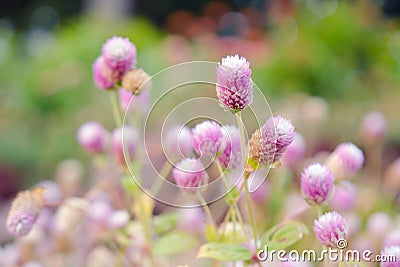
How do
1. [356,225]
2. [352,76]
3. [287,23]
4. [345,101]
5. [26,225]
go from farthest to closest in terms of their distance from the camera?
[287,23], [352,76], [345,101], [356,225], [26,225]

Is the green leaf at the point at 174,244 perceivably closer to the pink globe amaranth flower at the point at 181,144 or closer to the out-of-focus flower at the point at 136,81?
the pink globe amaranth flower at the point at 181,144

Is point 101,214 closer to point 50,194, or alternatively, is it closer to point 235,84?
point 50,194

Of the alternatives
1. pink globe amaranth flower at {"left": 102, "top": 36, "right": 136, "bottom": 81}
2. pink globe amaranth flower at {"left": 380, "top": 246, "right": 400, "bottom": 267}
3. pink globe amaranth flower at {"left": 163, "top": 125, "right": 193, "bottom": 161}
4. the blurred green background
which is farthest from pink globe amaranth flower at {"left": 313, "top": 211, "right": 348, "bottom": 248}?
the blurred green background

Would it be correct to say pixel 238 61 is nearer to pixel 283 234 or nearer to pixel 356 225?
pixel 283 234

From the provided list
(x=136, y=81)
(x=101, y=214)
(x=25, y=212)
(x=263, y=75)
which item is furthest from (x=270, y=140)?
(x=263, y=75)

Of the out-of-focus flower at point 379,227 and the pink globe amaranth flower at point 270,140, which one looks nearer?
the pink globe amaranth flower at point 270,140

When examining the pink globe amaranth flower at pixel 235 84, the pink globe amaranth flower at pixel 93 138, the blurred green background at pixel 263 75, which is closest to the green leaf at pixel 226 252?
the pink globe amaranth flower at pixel 235 84

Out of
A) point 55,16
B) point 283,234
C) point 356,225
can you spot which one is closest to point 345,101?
point 356,225
